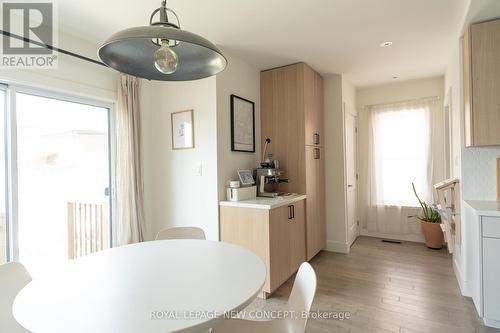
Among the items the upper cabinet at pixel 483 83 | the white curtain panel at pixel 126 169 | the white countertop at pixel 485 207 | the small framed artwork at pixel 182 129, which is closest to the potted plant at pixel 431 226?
the white countertop at pixel 485 207

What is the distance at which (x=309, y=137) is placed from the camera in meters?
3.29

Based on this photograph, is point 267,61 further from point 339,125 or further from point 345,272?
point 345,272

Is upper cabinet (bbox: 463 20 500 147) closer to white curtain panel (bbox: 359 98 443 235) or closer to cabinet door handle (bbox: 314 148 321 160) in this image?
cabinet door handle (bbox: 314 148 321 160)

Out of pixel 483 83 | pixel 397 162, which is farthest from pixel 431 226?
pixel 483 83

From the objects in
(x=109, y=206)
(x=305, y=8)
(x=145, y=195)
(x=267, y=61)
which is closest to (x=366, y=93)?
(x=267, y=61)

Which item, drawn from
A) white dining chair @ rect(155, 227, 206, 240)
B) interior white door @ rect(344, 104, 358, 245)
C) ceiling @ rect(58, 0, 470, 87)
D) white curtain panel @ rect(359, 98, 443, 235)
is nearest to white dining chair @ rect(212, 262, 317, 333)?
white dining chair @ rect(155, 227, 206, 240)

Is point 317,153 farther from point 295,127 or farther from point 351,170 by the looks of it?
point 351,170

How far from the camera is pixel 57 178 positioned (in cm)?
240

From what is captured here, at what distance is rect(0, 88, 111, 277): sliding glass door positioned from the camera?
6.98ft

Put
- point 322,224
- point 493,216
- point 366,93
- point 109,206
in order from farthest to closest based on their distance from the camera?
point 366,93, point 322,224, point 109,206, point 493,216

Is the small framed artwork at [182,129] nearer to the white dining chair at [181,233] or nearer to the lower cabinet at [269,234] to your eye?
the lower cabinet at [269,234]

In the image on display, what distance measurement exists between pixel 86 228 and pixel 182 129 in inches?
56.7

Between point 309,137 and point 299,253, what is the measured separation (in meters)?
1.42

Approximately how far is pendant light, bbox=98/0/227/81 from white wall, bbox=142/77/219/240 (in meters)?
1.30
